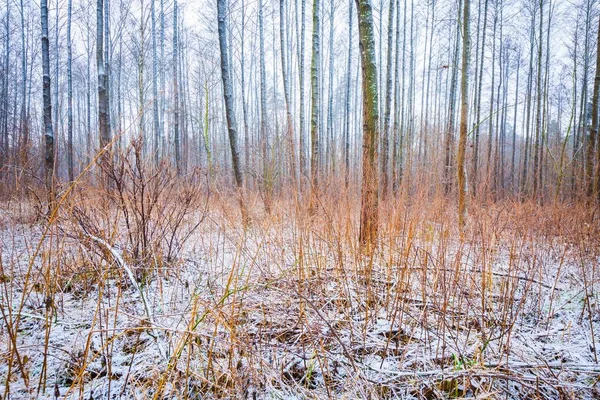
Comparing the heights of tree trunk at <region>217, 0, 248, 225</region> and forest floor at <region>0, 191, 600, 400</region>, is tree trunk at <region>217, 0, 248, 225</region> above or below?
above

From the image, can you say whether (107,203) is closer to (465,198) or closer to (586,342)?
(586,342)

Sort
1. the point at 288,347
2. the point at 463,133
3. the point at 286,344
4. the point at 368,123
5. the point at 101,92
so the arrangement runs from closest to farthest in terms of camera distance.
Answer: the point at 288,347, the point at 286,344, the point at 368,123, the point at 463,133, the point at 101,92

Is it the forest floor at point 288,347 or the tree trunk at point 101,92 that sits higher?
the tree trunk at point 101,92

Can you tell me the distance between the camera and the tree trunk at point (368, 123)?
253 cm

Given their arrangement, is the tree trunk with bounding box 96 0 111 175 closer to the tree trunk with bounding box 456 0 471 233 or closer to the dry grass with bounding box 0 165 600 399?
the dry grass with bounding box 0 165 600 399

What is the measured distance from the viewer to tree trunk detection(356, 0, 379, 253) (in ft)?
8.30

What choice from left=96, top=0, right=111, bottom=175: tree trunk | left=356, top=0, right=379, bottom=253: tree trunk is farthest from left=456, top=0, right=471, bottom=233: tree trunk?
left=96, top=0, right=111, bottom=175: tree trunk

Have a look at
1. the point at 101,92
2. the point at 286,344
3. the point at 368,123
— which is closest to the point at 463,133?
the point at 368,123

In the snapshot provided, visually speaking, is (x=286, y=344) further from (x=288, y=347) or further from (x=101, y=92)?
(x=101, y=92)

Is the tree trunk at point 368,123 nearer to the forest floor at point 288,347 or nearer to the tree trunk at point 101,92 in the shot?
the forest floor at point 288,347

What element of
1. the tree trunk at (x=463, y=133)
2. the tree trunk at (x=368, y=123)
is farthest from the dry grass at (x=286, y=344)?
the tree trunk at (x=463, y=133)

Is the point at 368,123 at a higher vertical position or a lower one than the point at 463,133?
lower

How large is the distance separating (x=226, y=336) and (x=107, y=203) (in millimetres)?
1719

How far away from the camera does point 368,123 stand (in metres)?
2.73
